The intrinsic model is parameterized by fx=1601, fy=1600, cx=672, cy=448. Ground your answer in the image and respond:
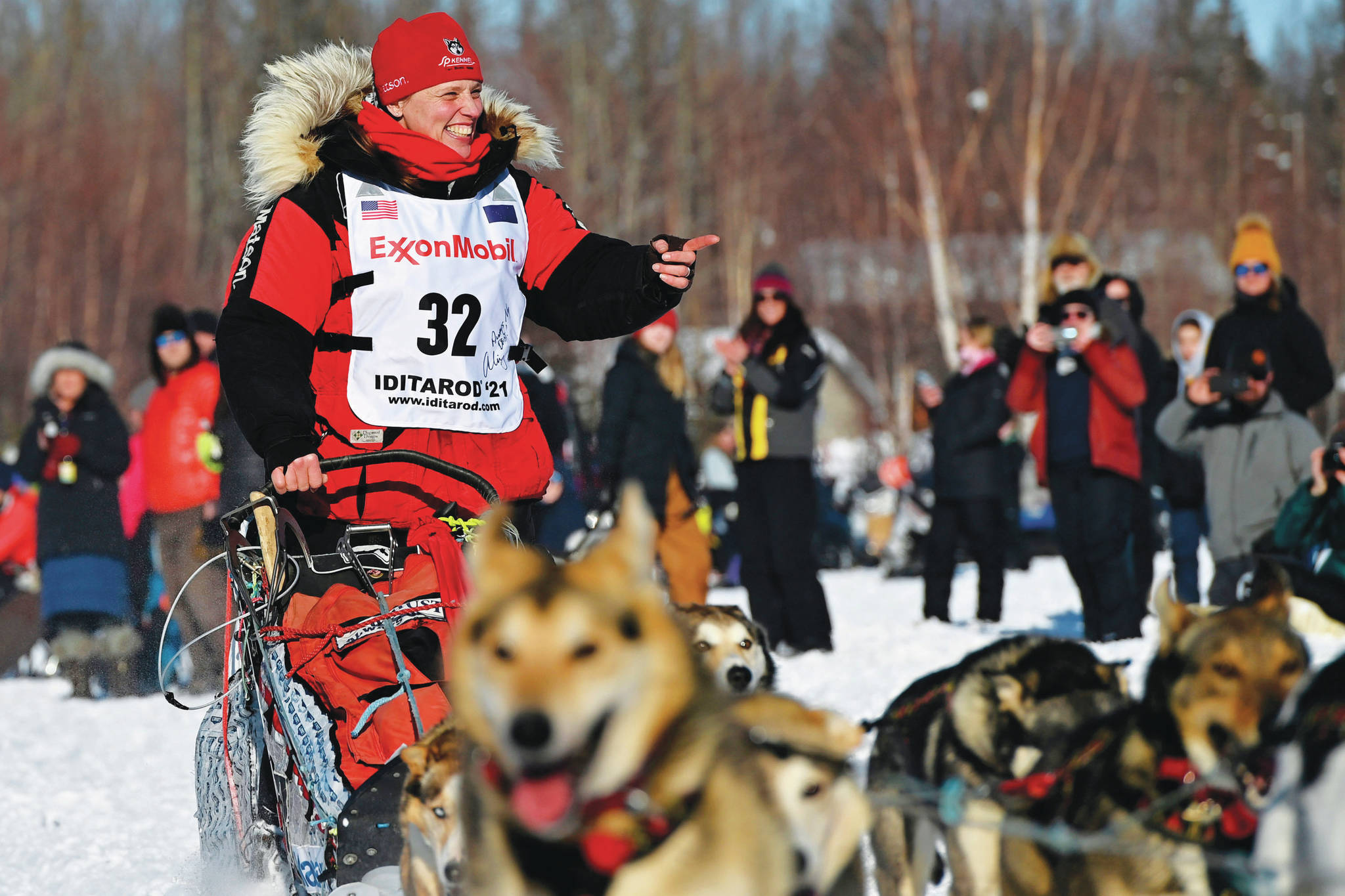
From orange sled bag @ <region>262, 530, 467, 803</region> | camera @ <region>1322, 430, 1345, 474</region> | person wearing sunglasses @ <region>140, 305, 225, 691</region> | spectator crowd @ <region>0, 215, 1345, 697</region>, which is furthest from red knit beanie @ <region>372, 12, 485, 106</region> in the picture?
person wearing sunglasses @ <region>140, 305, 225, 691</region>

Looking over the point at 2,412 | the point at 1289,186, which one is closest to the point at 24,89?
the point at 2,412

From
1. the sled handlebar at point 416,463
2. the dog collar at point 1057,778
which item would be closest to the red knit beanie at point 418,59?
the sled handlebar at point 416,463

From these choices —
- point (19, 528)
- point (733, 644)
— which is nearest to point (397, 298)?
point (733, 644)

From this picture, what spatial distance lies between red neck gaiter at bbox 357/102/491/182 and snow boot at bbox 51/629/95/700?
19.8ft

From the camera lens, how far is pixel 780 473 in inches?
320

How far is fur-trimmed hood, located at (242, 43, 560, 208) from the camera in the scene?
350cm

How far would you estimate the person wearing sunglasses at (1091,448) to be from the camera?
7301mm

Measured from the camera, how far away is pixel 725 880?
1.95 metres

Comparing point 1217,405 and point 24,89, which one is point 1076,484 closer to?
point 1217,405

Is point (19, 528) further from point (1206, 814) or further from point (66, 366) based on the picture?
point (1206, 814)

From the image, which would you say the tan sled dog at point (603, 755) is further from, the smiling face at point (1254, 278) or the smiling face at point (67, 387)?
the smiling face at point (67, 387)

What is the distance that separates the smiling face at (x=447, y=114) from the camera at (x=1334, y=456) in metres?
3.92

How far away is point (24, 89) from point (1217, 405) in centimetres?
3589

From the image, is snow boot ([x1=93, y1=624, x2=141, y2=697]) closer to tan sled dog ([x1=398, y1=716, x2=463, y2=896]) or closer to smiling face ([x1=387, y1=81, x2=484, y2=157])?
smiling face ([x1=387, y1=81, x2=484, y2=157])
